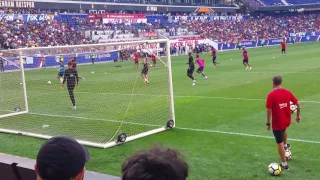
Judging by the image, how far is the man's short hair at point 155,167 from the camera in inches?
72.3

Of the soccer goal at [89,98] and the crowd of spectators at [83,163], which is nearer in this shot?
the crowd of spectators at [83,163]

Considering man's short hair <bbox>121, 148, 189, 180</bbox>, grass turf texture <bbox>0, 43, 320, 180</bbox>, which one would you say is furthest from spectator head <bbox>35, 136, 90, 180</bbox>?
grass turf texture <bbox>0, 43, 320, 180</bbox>

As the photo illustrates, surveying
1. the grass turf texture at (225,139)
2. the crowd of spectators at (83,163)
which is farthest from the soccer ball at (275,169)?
the crowd of spectators at (83,163)

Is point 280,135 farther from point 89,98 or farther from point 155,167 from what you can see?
point 89,98

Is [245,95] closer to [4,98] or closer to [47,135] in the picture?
[47,135]

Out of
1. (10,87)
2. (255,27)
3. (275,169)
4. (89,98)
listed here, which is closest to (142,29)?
(255,27)

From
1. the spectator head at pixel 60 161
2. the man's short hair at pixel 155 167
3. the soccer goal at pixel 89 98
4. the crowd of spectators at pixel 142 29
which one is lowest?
the soccer goal at pixel 89 98

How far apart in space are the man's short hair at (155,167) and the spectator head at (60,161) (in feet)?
1.77

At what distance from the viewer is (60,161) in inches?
91.3

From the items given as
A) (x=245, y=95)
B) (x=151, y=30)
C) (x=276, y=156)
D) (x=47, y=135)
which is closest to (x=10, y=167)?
(x=276, y=156)

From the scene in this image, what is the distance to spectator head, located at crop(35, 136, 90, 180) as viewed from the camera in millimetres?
2318

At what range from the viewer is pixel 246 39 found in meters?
69.3

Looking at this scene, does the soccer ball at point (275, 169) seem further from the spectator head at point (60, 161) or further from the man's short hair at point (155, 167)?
the man's short hair at point (155, 167)

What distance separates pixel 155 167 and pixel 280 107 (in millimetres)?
6326
